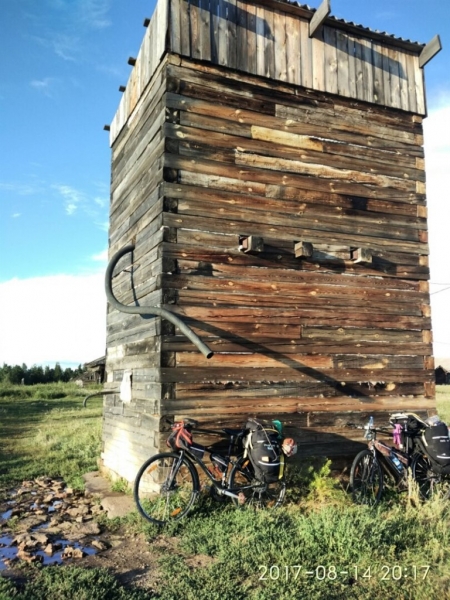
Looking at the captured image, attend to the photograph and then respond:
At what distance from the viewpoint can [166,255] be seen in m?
7.58

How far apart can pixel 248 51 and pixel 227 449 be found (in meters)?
6.19

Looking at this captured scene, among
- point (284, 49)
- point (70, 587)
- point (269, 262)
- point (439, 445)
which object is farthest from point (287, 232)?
point (70, 587)

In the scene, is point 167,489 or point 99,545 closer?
point 99,545

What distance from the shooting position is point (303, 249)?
832cm

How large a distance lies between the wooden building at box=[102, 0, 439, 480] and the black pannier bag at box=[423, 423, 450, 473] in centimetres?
135

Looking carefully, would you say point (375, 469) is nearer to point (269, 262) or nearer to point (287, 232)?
point (269, 262)

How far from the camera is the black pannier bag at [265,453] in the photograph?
6.64 m

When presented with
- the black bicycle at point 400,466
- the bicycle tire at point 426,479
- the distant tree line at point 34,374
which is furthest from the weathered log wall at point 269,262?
the distant tree line at point 34,374

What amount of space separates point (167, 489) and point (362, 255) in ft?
15.9

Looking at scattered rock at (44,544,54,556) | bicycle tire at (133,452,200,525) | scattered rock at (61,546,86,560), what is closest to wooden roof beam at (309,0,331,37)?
bicycle tire at (133,452,200,525)

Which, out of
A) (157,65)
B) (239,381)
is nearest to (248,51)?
(157,65)

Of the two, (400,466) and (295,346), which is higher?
(295,346)

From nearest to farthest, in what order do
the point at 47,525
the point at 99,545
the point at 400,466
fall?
the point at 99,545
the point at 47,525
the point at 400,466

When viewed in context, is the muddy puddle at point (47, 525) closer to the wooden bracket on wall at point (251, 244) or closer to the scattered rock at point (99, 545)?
the scattered rock at point (99, 545)
